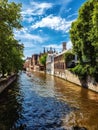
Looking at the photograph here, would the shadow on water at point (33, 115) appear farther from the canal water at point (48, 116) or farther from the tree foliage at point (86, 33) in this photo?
the tree foliage at point (86, 33)

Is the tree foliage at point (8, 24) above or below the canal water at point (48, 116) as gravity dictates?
above

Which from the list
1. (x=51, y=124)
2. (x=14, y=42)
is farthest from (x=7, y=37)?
(x=51, y=124)

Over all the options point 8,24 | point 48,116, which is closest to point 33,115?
point 48,116

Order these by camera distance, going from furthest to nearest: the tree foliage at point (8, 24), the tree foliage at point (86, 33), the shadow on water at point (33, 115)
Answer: the tree foliage at point (86, 33), the tree foliage at point (8, 24), the shadow on water at point (33, 115)

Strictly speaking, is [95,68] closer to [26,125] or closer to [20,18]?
[20,18]

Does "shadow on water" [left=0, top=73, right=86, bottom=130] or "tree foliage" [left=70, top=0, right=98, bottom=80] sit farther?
"tree foliage" [left=70, top=0, right=98, bottom=80]

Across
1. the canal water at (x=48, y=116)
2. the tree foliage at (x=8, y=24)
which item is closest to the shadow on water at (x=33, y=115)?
the canal water at (x=48, y=116)

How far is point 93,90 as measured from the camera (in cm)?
4341

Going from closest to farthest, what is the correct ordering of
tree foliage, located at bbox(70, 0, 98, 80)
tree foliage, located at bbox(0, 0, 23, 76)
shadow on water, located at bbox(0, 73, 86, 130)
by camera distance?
shadow on water, located at bbox(0, 73, 86, 130) < tree foliage, located at bbox(0, 0, 23, 76) < tree foliage, located at bbox(70, 0, 98, 80)

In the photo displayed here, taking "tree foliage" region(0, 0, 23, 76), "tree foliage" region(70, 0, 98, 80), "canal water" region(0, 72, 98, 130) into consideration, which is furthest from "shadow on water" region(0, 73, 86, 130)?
"tree foliage" region(70, 0, 98, 80)

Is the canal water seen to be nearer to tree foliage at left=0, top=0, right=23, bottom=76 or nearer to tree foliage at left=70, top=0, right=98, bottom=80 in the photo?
tree foliage at left=0, top=0, right=23, bottom=76

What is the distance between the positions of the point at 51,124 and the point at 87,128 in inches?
120

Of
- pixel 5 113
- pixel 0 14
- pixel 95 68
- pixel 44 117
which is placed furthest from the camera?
pixel 95 68

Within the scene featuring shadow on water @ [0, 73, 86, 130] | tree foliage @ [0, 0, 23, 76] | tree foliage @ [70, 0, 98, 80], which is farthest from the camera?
tree foliage @ [70, 0, 98, 80]
